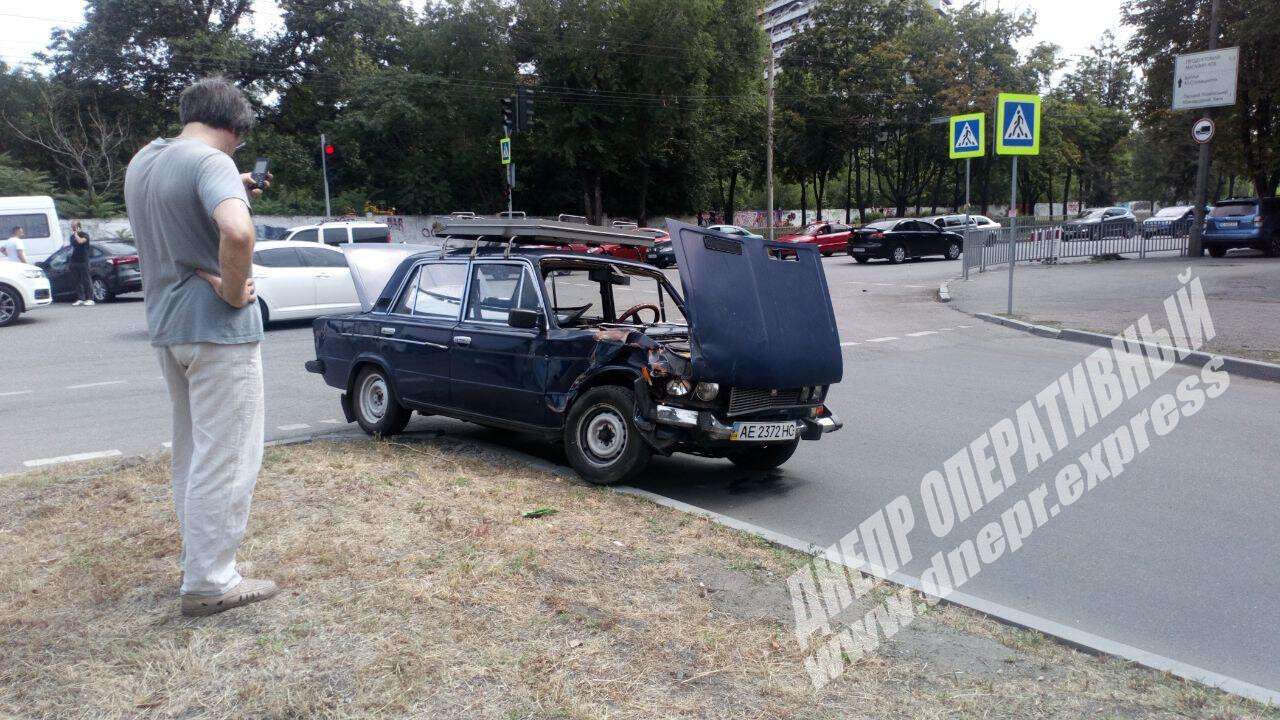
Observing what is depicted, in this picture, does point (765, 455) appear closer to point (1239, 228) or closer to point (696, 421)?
point (696, 421)

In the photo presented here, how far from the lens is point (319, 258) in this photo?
1683 cm

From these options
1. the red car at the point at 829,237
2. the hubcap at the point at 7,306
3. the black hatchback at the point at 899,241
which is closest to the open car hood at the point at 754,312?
the hubcap at the point at 7,306

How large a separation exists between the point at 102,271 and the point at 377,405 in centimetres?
1725

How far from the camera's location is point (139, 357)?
43.2ft

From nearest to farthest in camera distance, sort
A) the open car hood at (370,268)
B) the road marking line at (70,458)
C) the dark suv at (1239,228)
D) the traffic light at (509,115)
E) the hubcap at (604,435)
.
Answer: the hubcap at (604,435), the road marking line at (70,458), the open car hood at (370,268), the traffic light at (509,115), the dark suv at (1239,228)

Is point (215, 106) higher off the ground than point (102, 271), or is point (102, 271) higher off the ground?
point (215, 106)

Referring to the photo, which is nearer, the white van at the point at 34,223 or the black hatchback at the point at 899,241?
the white van at the point at 34,223

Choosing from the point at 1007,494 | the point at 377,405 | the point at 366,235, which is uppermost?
the point at 366,235

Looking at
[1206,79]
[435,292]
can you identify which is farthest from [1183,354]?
[1206,79]

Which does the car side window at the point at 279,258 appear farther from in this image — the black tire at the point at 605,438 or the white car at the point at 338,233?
the black tire at the point at 605,438

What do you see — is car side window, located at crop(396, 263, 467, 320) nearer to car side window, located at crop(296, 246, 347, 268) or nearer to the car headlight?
the car headlight

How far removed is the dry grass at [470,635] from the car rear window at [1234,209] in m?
26.6

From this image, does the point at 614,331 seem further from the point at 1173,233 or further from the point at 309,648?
the point at 1173,233

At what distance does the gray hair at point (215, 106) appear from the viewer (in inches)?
148
